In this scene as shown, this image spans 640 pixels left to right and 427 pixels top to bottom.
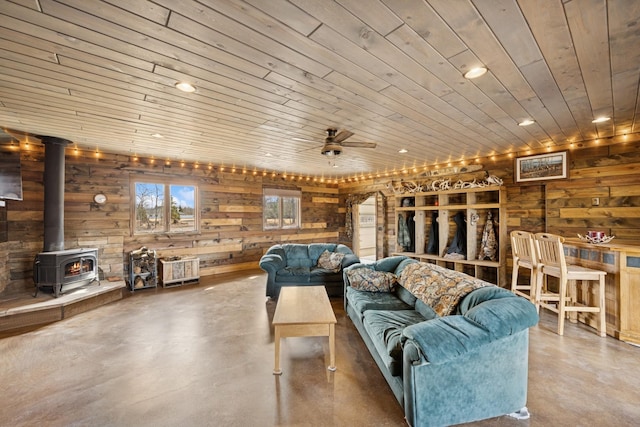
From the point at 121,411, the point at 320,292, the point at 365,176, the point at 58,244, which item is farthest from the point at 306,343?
the point at 365,176

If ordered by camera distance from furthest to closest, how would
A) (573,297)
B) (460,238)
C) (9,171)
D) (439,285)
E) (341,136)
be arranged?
(460,238) < (9,171) < (573,297) < (341,136) < (439,285)

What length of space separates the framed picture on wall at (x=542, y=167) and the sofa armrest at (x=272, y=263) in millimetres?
4315

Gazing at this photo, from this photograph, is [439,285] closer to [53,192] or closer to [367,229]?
[53,192]

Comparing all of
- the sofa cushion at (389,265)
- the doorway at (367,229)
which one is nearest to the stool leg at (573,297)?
the sofa cushion at (389,265)

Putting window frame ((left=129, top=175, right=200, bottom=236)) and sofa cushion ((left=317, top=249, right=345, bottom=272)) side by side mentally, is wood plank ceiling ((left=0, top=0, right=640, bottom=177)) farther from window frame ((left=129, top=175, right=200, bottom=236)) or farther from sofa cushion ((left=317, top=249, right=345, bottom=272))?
sofa cushion ((left=317, top=249, right=345, bottom=272))

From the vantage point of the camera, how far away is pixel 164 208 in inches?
226

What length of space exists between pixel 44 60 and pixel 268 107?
168 centimetres

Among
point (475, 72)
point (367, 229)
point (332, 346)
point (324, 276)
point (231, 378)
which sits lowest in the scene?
point (231, 378)

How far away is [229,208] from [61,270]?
3.17m

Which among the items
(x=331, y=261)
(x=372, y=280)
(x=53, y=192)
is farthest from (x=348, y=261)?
(x=53, y=192)

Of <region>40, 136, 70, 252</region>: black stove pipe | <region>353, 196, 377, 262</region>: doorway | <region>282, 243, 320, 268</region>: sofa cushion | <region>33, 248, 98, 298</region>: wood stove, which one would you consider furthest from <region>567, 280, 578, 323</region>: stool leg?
<region>40, 136, 70, 252</region>: black stove pipe

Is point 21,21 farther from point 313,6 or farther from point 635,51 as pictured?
point 635,51

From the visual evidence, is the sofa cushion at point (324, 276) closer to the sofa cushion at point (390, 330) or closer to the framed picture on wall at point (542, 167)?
the sofa cushion at point (390, 330)

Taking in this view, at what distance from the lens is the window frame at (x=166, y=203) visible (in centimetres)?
532
